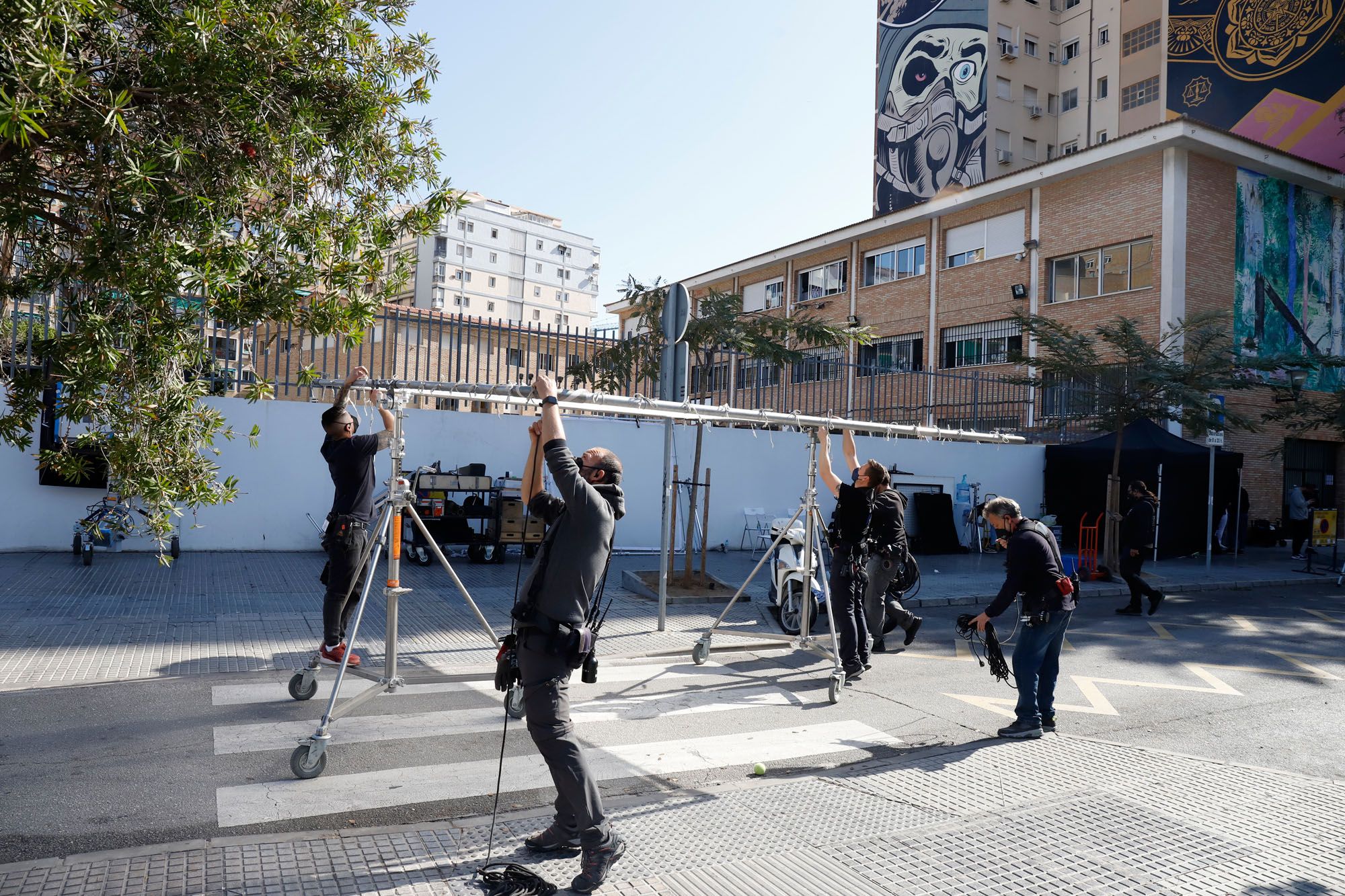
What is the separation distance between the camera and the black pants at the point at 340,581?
6.64 metres

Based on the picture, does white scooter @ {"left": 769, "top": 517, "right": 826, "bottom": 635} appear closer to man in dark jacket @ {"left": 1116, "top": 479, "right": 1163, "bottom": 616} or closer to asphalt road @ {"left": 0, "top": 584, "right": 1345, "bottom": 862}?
asphalt road @ {"left": 0, "top": 584, "right": 1345, "bottom": 862}

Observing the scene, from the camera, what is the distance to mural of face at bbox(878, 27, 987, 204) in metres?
40.1

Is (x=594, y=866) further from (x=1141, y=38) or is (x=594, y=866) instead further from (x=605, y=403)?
(x=1141, y=38)

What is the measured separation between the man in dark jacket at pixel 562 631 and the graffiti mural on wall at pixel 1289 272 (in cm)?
2461

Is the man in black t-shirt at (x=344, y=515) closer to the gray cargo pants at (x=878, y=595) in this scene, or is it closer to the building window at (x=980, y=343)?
the gray cargo pants at (x=878, y=595)

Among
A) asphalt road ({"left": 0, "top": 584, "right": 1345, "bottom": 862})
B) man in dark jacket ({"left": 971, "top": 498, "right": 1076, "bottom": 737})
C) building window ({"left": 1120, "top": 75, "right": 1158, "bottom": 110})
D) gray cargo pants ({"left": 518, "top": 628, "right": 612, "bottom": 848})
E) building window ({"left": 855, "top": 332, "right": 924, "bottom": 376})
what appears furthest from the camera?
building window ({"left": 1120, "top": 75, "right": 1158, "bottom": 110})

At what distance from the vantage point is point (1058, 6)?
41938 millimetres

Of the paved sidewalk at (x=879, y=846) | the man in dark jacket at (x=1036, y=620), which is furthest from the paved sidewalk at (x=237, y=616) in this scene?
the paved sidewalk at (x=879, y=846)

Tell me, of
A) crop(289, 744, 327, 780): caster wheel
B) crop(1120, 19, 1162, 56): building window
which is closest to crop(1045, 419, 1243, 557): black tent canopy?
crop(289, 744, 327, 780): caster wheel

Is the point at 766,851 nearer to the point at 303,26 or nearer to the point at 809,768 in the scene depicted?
the point at 809,768

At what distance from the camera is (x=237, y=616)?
8.82 meters

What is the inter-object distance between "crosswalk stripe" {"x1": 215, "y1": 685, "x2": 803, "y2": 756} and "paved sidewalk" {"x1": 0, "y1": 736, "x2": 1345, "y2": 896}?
1448 millimetres

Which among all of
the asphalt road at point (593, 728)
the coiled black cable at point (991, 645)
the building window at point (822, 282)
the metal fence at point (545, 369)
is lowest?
the asphalt road at point (593, 728)

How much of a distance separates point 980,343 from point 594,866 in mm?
27313
